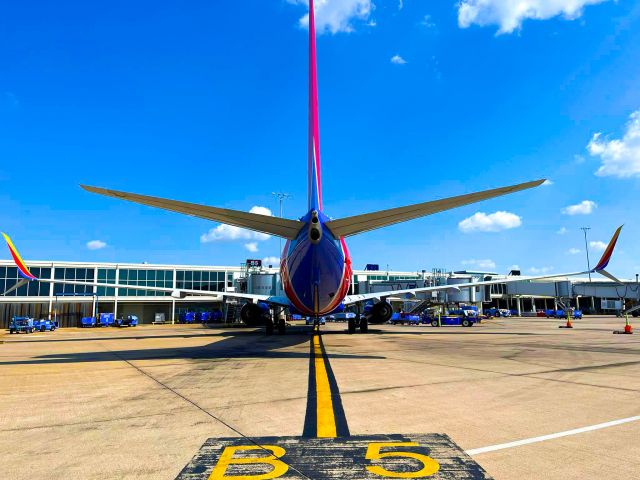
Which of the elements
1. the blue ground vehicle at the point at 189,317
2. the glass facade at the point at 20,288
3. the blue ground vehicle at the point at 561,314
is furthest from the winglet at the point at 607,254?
the glass facade at the point at 20,288

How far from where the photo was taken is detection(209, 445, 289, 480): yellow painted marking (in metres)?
4.06

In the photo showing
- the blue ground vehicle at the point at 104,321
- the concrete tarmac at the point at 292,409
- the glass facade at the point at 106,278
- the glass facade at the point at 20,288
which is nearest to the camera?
the concrete tarmac at the point at 292,409

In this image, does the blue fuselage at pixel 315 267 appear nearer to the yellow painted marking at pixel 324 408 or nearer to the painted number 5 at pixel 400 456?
the yellow painted marking at pixel 324 408

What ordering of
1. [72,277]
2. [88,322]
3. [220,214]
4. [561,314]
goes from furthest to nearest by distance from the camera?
[561,314] → [72,277] → [88,322] → [220,214]

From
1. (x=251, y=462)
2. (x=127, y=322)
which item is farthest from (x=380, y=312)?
(x=127, y=322)

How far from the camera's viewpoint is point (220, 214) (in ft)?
36.3

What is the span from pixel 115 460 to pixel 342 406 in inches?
147

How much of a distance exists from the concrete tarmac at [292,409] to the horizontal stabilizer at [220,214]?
4.20 metres

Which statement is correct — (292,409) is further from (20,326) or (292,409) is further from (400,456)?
(20,326)

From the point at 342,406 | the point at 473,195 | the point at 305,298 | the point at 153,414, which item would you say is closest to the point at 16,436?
the point at 153,414

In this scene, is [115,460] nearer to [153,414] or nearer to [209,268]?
[153,414]

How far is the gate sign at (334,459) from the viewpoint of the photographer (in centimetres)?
410

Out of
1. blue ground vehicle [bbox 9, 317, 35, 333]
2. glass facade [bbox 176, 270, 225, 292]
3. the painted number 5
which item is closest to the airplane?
the painted number 5

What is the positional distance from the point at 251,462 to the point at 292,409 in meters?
2.60
